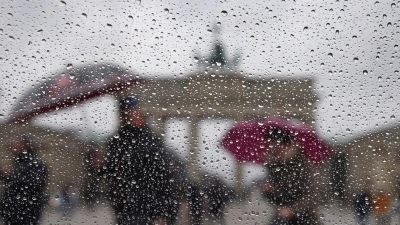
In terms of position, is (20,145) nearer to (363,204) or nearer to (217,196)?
(217,196)

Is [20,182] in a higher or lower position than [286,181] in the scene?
lower

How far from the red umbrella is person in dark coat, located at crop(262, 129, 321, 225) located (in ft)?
0.08

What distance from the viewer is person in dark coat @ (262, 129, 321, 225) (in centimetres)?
157

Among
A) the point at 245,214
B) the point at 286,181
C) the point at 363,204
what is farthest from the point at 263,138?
the point at 363,204

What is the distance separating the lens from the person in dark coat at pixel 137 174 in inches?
61.6

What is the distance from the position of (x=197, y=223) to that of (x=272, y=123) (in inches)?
18.1

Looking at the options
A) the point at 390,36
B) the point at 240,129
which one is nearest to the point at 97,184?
the point at 240,129

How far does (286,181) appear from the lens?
5.17ft

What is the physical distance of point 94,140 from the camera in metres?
1.56

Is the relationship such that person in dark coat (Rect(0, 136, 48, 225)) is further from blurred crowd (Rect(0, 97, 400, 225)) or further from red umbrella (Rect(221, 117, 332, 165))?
red umbrella (Rect(221, 117, 332, 165))

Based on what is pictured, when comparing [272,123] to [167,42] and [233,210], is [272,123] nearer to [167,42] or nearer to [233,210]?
[233,210]

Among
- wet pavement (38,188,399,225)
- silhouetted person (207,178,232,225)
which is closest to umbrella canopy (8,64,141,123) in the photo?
wet pavement (38,188,399,225)

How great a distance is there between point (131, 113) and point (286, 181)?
62cm

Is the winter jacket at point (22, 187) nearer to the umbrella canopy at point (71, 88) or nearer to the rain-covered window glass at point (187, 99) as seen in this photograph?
the rain-covered window glass at point (187, 99)
